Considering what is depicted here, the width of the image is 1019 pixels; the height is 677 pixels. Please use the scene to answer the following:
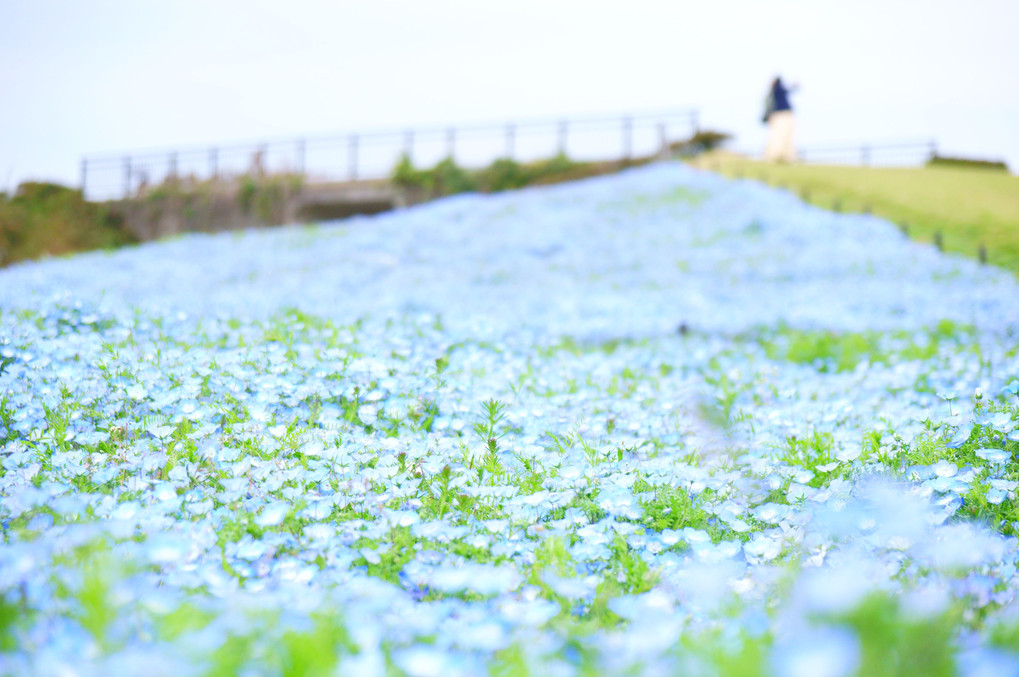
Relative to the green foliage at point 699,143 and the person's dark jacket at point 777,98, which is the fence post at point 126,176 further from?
the person's dark jacket at point 777,98

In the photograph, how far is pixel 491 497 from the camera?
10.4ft

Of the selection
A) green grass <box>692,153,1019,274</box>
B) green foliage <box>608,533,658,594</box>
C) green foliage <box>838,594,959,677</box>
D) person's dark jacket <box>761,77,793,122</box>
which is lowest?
green foliage <box>608,533,658,594</box>

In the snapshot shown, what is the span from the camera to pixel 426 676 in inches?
63.1

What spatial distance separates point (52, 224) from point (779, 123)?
2628cm

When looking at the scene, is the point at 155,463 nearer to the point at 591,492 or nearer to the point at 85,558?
the point at 85,558

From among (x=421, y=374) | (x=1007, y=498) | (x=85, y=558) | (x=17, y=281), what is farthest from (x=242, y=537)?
(x=17, y=281)

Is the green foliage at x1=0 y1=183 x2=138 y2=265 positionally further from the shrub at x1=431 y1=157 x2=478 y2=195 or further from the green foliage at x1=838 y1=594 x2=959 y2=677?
the green foliage at x1=838 y1=594 x2=959 y2=677

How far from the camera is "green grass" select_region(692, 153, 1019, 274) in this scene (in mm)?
12719

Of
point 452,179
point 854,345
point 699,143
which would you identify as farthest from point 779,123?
point 854,345

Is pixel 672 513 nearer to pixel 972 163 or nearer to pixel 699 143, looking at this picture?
pixel 699 143

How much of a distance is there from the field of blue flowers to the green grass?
19.2 ft

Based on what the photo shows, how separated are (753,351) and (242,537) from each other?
621cm

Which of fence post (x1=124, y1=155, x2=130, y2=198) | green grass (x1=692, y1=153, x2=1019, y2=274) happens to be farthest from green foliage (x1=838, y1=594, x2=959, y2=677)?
fence post (x1=124, y1=155, x2=130, y2=198)

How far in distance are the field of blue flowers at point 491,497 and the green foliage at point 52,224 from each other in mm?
15148
